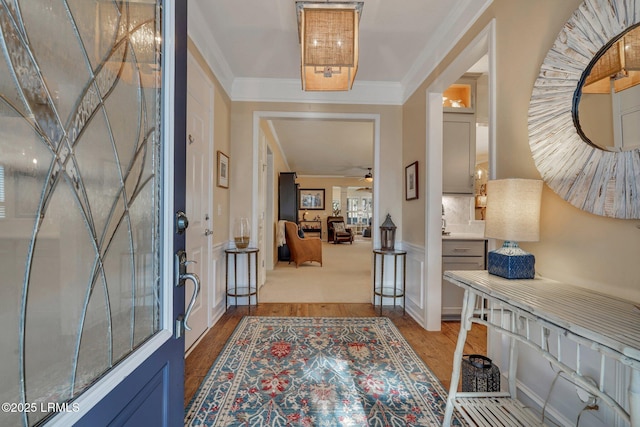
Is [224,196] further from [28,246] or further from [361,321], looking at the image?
[28,246]

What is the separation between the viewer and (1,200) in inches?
19.2

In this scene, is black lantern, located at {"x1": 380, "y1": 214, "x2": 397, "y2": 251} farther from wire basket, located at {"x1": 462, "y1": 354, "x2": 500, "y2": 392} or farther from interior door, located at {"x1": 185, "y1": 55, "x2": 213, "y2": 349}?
interior door, located at {"x1": 185, "y1": 55, "x2": 213, "y2": 349}

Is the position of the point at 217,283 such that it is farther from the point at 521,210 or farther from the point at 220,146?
the point at 521,210

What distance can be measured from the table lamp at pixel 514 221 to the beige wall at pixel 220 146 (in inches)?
91.6

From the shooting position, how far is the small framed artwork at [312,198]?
11688 millimetres

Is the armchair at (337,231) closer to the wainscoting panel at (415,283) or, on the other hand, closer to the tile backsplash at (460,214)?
the tile backsplash at (460,214)

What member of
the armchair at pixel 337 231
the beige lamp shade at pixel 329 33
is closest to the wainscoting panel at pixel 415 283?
the beige lamp shade at pixel 329 33

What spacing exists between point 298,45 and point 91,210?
98.1 inches

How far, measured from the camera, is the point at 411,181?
3133 mm

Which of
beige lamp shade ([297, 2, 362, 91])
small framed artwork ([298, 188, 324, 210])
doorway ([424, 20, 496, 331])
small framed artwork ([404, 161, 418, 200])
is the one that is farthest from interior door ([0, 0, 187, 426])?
small framed artwork ([298, 188, 324, 210])

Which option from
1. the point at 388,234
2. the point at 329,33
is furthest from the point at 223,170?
the point at 388,234

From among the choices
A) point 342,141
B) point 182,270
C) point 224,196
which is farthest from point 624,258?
point 342,141

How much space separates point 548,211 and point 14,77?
6.14 feet

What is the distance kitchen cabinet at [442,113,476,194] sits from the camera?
10.1 ft
